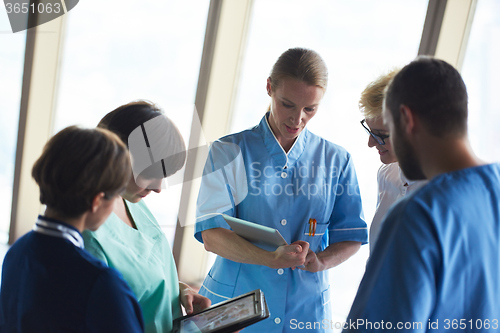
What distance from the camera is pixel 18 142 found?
13.3 ft

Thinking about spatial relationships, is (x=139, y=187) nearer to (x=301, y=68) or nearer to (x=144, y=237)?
(x=144, y=237)

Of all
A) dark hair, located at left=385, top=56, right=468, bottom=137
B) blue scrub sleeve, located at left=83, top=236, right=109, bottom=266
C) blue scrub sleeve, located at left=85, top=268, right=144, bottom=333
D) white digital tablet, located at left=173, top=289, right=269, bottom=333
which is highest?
dark hair, located at left=385, top=56, right=468, bottom=137

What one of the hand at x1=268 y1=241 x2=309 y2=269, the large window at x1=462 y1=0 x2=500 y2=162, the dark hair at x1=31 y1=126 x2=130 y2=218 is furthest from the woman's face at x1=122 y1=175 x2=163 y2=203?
the large window at x1=462 y1=0 x2=500 y2=162

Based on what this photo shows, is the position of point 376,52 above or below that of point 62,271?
above

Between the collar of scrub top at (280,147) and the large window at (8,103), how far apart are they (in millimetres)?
3203

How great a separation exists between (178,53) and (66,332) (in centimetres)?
293

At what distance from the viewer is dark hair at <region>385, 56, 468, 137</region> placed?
88cm

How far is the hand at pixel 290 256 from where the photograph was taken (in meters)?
1.40

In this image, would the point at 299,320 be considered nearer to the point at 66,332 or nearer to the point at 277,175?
the point at 277,175

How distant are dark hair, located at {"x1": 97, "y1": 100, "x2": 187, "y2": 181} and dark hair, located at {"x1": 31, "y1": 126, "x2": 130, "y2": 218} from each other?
209mm

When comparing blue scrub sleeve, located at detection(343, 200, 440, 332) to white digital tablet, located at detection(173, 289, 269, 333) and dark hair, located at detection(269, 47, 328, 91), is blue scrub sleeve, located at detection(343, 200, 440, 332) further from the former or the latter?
dark hair, located at detection(269, 47, 328, 91)

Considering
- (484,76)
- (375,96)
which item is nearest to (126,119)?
(375,96)

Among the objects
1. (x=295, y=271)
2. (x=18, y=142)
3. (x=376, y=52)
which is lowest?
(x=18, y=142)

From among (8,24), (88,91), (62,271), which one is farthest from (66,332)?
(8,24)
